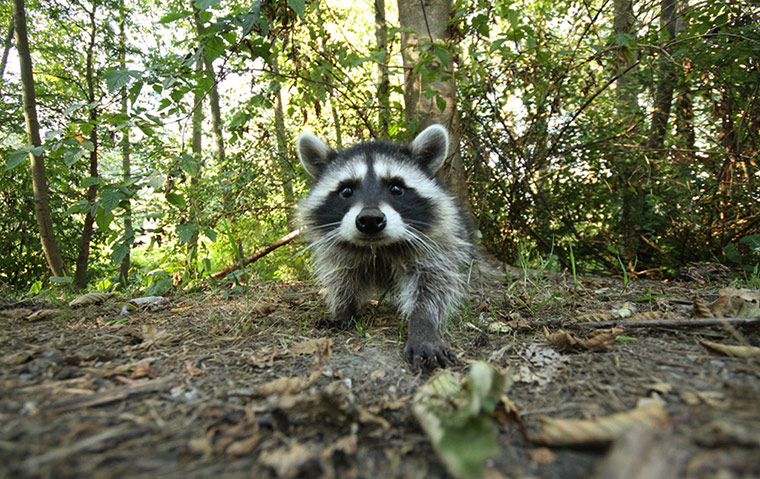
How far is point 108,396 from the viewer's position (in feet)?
5.00

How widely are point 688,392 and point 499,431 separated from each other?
0.80m

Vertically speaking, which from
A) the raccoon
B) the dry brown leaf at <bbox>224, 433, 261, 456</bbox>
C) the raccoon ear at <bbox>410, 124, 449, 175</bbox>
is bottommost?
the dry brown leaf at <bbox>224, 433, 261, 456</bbox>

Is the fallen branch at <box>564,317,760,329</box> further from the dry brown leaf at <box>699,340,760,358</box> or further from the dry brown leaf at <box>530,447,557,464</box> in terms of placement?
the dry brown leaf at <box>530,447,557,464</box>

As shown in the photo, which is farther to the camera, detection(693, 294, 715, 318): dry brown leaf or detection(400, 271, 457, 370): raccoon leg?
detection(693, 294, 715, 318): dry brown leaf

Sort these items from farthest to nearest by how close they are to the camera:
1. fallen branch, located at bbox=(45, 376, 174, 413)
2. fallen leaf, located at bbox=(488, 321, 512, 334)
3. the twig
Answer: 1. fallen leaf, located at bbox=(488, 321, 512, 334)
2. fallen branch, located at bbox=(45, 376, 174, 413)
3. the twig

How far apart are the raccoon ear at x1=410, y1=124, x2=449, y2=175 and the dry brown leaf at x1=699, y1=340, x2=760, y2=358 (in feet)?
8.10

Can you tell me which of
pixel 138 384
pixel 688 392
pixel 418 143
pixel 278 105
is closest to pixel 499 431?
pixel 688 392

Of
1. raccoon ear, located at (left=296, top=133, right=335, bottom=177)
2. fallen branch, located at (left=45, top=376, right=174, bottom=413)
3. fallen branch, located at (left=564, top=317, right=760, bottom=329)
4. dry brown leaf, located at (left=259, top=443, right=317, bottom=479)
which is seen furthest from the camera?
raccoon ear, located at (left=296, top=133, right=335, bottom=177)

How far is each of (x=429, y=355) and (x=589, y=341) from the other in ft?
3.03

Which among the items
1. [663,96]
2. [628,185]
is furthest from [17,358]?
[663,96]

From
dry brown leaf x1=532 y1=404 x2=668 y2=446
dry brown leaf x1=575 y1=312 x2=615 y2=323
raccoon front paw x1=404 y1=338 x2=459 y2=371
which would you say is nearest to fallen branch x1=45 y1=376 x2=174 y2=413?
raccoon front paw x1=404 y1=338 x2=459 y2=371

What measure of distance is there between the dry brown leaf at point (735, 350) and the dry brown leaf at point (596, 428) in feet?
2.93

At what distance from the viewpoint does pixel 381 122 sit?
5816 millimetres

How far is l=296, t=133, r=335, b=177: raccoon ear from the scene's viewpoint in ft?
12.3
